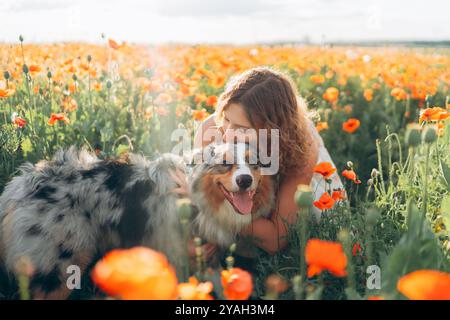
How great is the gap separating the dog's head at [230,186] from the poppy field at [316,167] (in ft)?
Result: 0.79

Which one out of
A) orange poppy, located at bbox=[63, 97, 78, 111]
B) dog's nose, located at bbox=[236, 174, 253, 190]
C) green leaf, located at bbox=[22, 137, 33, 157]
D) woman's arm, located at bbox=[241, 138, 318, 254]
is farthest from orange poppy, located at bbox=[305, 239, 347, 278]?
orange poppy, located at bbox=[63, 97, 78, 111]

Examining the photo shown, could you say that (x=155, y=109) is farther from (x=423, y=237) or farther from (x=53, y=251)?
(x=423, y=237)

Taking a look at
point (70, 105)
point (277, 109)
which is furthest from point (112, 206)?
point (70, 105)

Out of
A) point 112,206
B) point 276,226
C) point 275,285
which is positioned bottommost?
point 276,226

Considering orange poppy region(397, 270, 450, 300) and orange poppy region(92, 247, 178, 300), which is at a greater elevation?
orange poppy region(92, 247, 178, 300)

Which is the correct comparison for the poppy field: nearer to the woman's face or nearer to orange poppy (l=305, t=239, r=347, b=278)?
orange poppy (l=305, t=239, r=347, b=278)

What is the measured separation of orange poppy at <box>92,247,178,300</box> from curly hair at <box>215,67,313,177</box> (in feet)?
7.35

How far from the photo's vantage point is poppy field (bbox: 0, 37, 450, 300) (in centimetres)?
138

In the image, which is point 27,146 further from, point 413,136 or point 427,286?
point 427,286

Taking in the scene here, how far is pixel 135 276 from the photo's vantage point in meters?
1.04

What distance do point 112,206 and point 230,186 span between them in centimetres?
73

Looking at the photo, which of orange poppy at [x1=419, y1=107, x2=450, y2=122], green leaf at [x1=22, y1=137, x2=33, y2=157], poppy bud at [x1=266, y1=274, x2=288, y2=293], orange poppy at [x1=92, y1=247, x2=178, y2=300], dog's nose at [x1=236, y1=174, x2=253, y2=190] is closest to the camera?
orange poppy at [x1=92, y1=247, x2=178, y2=300]

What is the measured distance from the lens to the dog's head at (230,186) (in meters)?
2.68
